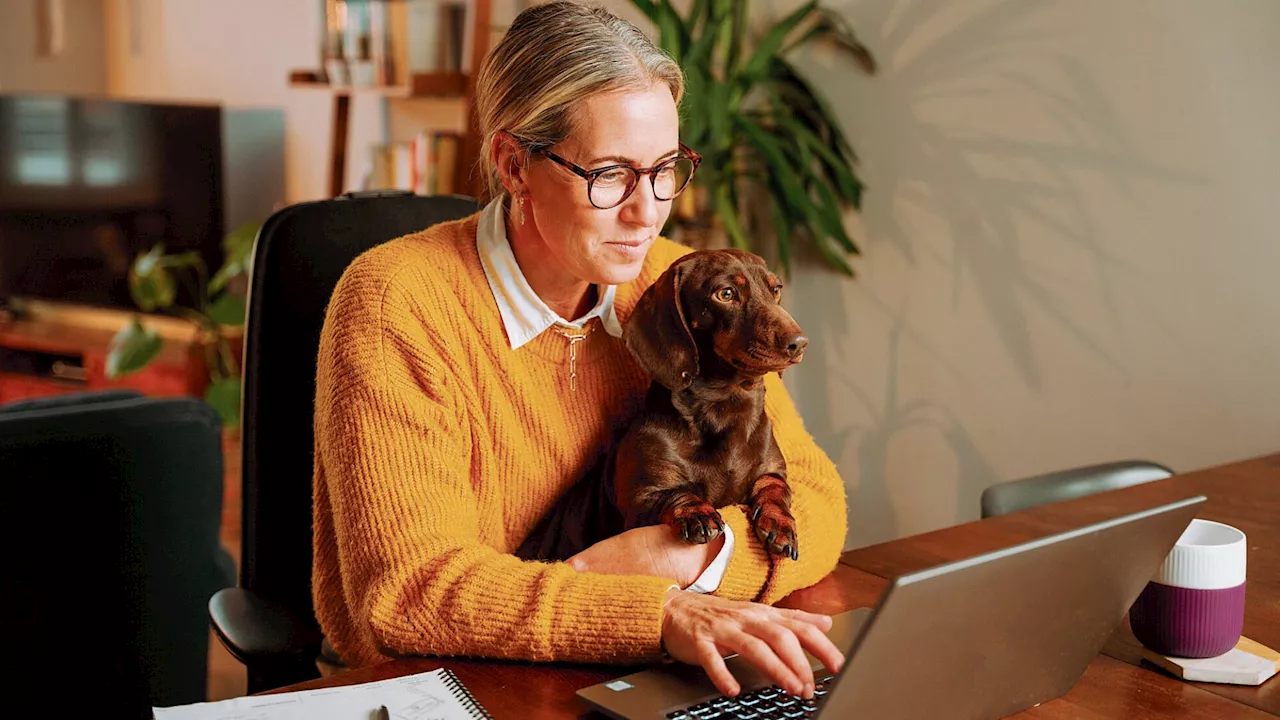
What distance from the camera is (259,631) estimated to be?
141 cm

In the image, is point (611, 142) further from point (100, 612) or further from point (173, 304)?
point (173, 304)

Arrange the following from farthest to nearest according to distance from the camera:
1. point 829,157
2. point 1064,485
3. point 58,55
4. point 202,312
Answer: point 58,55
point 202,312
point 829,157
point 1064,485

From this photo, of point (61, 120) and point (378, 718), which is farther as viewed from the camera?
point (61, 120)

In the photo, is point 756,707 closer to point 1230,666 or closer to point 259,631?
point 1230,666

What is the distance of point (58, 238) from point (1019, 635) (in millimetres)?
5102

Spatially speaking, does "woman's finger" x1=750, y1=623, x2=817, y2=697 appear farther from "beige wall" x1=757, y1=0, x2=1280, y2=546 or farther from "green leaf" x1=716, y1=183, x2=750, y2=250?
"green leaf" x1=716, y1=183, x2=750, y2=250

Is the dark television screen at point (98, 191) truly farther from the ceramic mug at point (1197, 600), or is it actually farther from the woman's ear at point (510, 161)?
the ceramic mug at point (1197, 600)

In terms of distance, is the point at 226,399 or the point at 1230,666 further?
the point at 226,399

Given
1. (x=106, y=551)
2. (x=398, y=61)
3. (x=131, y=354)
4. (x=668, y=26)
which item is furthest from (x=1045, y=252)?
(x=131, y=354)

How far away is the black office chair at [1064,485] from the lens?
72.3 inches

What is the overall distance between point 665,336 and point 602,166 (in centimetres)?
20

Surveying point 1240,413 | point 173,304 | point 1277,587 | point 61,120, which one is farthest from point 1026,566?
point 61,120

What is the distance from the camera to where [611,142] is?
4.23 ft

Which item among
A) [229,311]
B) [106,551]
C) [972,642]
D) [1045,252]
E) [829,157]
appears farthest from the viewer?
[229,311]
